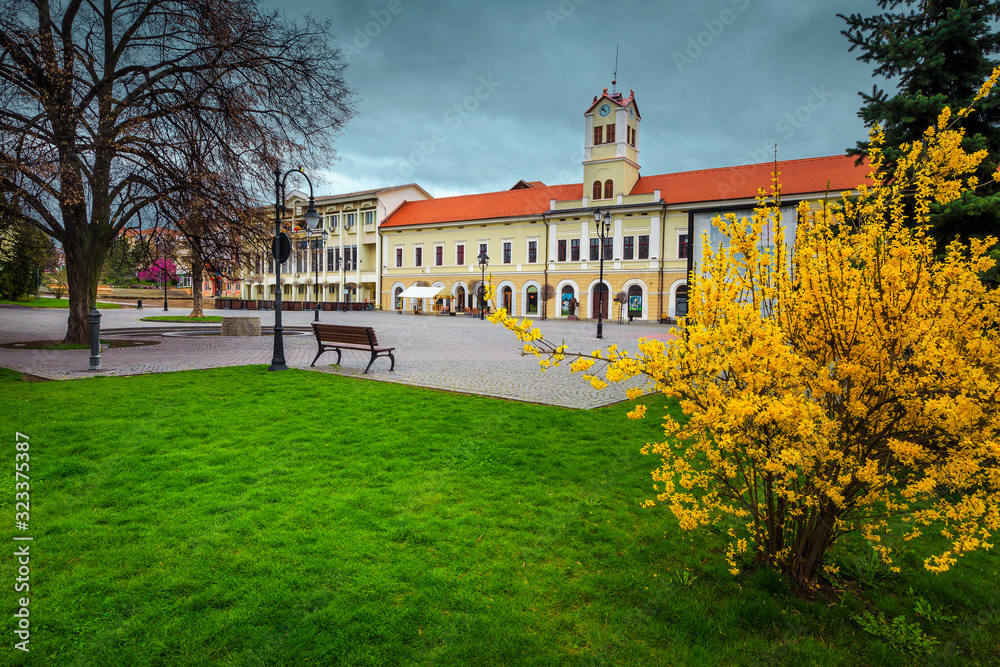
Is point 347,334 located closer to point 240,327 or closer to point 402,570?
point 402,570

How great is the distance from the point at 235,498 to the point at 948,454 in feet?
14.8

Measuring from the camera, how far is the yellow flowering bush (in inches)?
98.5

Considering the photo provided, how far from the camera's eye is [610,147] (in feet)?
147

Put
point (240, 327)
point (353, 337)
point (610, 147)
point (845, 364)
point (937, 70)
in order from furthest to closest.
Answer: point (610, 147) < point (240, 327) < point (353, 337) < point (937, 70) < point (845, 364)

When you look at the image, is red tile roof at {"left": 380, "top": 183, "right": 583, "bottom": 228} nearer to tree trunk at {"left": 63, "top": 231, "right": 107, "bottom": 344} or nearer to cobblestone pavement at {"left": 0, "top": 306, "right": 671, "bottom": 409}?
cobblestone pavement at {"left": 0, "top": 306, "right": 671, "bottom": 409}

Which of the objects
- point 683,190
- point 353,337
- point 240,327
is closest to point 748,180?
point 683,190

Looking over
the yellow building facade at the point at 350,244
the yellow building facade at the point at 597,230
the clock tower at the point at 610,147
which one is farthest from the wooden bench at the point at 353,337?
the yellow building facade at the point at 350,244

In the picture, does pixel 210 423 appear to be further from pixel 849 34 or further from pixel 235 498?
pixel 849 34

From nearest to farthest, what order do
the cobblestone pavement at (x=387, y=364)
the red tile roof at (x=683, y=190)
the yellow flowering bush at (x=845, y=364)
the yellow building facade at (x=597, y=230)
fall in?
1. the yellow flowering bush at (x=845, y=364)
2. the cobblestone pavement at (x=387, y=364)
3. the red tile roof at (x=683, y=190)
4. the yellow building facade at (x=597, y=230)

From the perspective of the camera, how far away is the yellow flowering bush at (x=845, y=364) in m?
2.50

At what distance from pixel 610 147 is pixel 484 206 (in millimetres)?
14205

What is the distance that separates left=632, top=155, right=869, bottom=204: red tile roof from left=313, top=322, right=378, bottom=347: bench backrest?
34078mm

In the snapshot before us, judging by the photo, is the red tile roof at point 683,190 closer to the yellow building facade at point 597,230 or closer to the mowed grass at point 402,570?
the yellow building facade at point 597,230

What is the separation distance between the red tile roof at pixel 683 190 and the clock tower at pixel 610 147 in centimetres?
196
